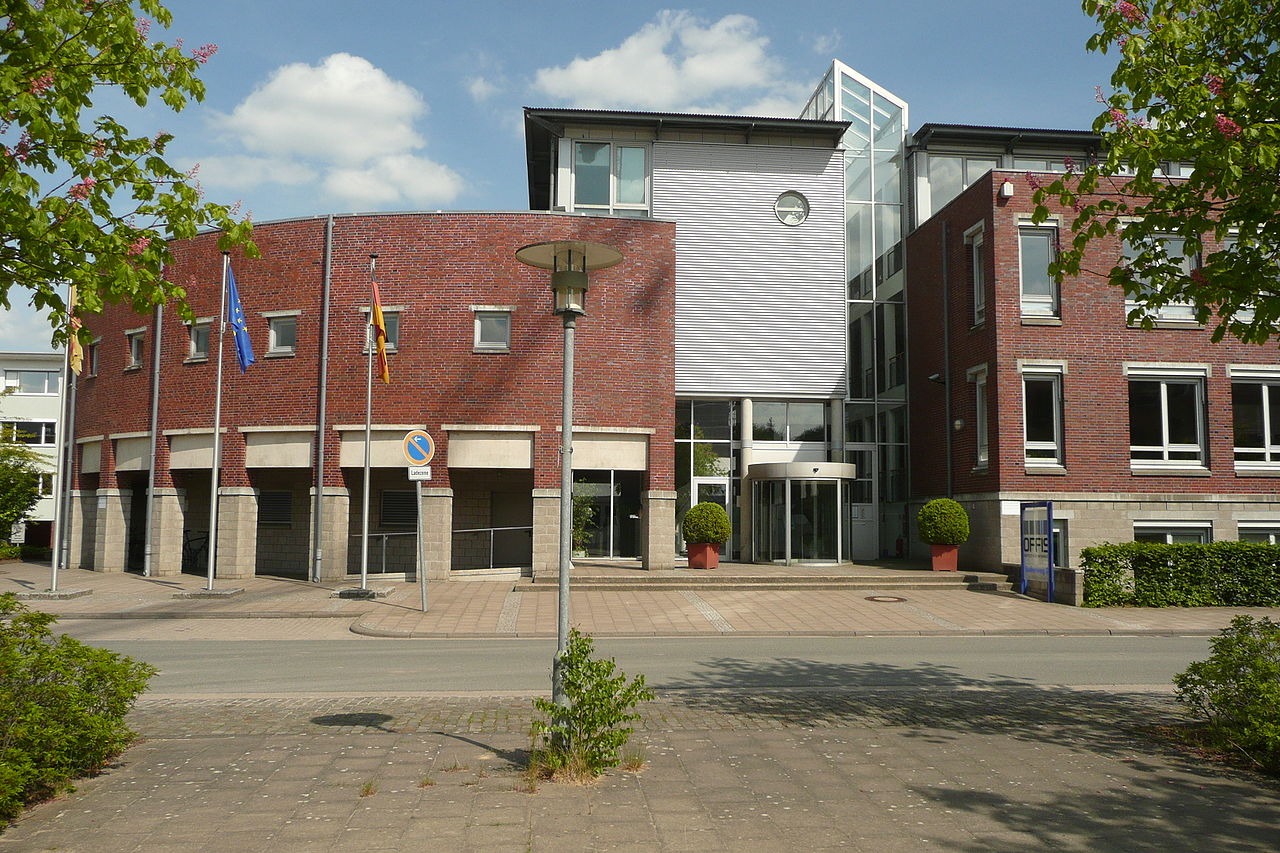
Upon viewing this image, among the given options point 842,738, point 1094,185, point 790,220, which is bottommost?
A: point 842,738

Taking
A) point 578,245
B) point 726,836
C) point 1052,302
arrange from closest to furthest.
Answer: point 726,836 < point 578,245 < point 1052,302

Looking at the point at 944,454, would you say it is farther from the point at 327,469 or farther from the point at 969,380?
the point at 327,469

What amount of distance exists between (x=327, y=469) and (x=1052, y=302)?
17408 mm

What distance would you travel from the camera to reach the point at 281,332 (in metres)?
24.3

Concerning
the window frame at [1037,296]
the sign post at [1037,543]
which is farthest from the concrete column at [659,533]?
the window frame at [1037,296]

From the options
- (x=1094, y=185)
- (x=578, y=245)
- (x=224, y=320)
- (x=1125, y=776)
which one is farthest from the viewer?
(x=224, y=320)

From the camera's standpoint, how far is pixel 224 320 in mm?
22250

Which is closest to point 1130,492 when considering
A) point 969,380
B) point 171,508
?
point 969,380

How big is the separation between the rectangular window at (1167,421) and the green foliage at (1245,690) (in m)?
17.6

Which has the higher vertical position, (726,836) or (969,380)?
(969,380)

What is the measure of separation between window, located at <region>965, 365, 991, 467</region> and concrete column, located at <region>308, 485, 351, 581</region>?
49.8 feet

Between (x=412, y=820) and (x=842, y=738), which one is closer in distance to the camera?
(x=412, y=820)

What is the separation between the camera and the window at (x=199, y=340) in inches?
990

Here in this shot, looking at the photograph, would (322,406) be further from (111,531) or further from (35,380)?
(35,380)
